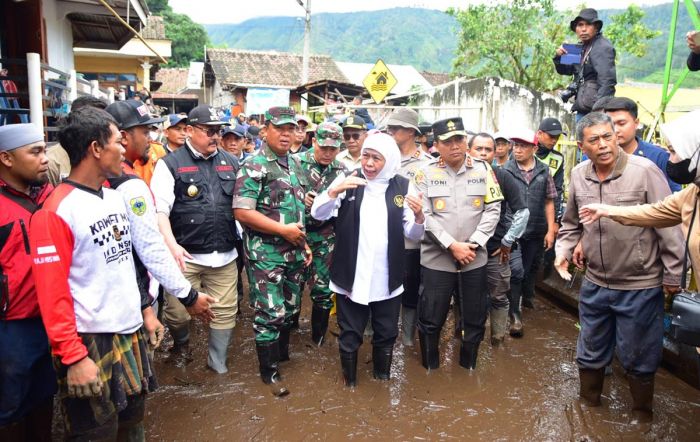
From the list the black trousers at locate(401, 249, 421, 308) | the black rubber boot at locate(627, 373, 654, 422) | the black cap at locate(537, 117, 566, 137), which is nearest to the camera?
the black rubber boot at locate(627, 373, 654, 422)

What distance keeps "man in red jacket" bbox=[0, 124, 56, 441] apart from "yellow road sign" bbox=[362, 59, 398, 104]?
29.3ft

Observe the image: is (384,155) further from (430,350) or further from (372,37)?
(372,37)

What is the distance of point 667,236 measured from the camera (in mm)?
3215

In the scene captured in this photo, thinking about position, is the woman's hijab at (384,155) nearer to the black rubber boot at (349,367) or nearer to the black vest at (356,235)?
the black vest at (356,235)

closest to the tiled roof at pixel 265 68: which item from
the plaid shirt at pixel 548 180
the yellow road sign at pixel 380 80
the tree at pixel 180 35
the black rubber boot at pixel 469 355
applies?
the tree at pixel 180 35

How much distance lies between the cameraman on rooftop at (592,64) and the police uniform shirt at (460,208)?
87.0 inches

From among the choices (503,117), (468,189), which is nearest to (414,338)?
(468,189)

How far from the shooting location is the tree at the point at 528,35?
67.6 feet

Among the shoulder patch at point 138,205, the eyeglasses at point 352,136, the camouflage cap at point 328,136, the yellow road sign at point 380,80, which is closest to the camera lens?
the shoulder patch at point 138,205

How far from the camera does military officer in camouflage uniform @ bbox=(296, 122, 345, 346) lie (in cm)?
460

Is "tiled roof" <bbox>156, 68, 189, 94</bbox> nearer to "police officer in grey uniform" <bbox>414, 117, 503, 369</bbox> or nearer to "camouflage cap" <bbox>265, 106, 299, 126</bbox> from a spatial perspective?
"camouflage cap" <bbox>265, 106, 299, 126</bbox>

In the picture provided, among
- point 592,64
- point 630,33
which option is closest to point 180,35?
point 630,33

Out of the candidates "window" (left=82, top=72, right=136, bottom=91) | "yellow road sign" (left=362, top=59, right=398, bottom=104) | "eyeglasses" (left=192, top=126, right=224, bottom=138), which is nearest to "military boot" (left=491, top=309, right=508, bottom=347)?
"eyeglasses" (left=192, top=126, right=224, bottom=138)

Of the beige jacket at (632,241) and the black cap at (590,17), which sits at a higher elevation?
the black cap at (590,17)
